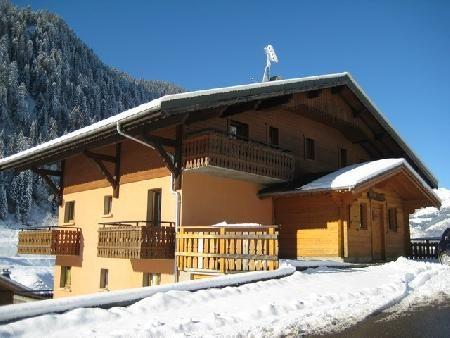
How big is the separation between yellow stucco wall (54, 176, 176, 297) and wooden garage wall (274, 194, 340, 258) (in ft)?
17.4

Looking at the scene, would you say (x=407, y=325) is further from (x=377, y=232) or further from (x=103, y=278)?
(x=103, y=278)

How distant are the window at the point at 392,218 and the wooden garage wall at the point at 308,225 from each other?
5229 mm

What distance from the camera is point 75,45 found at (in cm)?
10375

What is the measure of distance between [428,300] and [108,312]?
20.1 feet

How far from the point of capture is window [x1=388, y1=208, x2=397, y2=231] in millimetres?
20547

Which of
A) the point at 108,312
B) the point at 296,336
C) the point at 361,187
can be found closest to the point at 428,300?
the point at 296,336

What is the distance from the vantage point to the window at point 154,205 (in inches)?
627

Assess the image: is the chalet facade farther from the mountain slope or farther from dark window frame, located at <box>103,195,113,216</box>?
the mountain slope

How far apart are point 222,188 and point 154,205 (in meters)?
2.51

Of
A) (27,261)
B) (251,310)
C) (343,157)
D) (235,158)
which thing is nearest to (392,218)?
(343,157)

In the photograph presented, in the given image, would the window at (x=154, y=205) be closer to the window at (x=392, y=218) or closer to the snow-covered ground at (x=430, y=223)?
the window at (x=392, y=218)

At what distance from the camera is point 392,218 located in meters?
20.6

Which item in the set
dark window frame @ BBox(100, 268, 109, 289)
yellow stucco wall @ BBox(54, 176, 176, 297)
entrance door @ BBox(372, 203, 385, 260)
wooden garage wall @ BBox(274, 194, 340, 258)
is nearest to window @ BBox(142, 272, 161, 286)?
yellow stucco wall @ BBox(54, 176, 176, 297)

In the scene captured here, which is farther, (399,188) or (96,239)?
(399,188)
